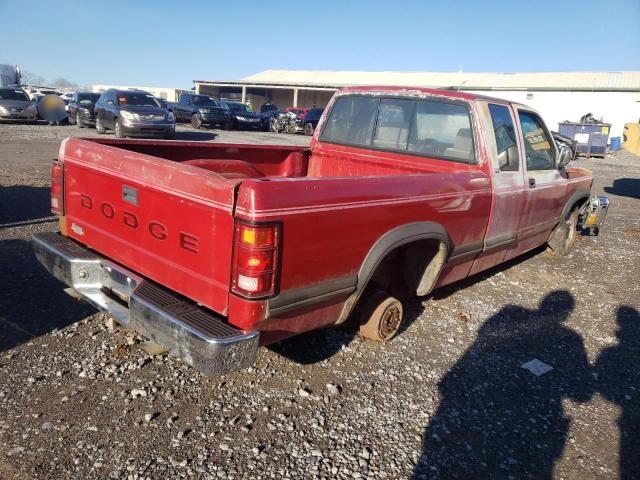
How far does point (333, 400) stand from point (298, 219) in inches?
51.6

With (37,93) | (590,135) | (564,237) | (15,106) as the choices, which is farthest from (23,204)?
(37,93)

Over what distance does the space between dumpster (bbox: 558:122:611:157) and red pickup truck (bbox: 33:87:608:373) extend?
20.7 meters

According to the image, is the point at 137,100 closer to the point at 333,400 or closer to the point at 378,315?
the point at 378,315

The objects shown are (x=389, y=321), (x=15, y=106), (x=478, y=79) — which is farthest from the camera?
(x=478, y=79)

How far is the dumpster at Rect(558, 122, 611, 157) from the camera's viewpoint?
2284cm

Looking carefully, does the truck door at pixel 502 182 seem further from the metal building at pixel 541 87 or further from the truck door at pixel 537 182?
the metal building at pixel 541 87

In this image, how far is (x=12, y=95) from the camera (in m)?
20.6

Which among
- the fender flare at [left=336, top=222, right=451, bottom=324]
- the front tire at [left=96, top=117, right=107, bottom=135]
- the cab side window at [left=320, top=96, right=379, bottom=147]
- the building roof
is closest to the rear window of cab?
the cab side window at [left=320, top=96, right=379, bottom=147]

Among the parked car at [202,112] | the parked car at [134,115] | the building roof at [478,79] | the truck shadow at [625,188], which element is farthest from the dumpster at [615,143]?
the parked car at [134,115]

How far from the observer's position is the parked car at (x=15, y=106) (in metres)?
20.0

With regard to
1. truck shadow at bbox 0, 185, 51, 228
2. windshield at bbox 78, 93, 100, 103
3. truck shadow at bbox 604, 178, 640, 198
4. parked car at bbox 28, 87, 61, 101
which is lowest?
truck shadow at bbox 0, 185, 51, 228

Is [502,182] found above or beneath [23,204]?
above

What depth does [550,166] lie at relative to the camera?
5148 millimetres

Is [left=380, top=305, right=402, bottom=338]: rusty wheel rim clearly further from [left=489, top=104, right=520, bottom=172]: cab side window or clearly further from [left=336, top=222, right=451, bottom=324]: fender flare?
[left=489, top=104, right=520, bottom=172]: cab side window
